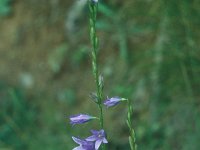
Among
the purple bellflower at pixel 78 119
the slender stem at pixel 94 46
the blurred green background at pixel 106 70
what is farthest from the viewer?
the blurred green background at pixel 106 70

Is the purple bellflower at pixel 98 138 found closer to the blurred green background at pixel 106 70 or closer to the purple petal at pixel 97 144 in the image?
the purple petal at pixel 97 144

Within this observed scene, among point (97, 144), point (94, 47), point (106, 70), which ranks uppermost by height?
point (94, 47)

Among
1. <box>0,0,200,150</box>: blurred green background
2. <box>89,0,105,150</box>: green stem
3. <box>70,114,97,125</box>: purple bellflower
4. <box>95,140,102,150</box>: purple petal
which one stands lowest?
<box>0,0,200,150</box>: blurred green background

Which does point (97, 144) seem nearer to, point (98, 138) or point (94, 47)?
point (98, 138)

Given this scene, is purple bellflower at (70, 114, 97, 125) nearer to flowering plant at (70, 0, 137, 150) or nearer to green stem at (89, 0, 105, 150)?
flowering plant at (70, 0, 137, 150)

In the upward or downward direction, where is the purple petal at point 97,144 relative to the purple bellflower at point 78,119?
downward

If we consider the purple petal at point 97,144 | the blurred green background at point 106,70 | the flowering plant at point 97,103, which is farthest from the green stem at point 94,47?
the blurred green background at point 106,70

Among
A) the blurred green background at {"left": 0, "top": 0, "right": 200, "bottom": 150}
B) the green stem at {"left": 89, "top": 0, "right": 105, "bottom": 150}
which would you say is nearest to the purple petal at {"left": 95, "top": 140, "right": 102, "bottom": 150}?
the green stem at {"left": 89, "top": 0, "right": 105, "bottom": 150}

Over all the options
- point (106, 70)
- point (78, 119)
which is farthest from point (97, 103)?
point (106, 70)

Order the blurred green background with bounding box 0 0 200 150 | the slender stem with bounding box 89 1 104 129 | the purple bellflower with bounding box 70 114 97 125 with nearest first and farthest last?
the slender stem with bounding box 89 1 104 129, the purple bellflower with bounding box 70 114 97 125, the blurred green background with bounding box 0 0 200 150

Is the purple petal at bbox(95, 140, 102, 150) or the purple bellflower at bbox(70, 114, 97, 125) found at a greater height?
the purple bellflower at bbox(70, 114, 97, 125)
